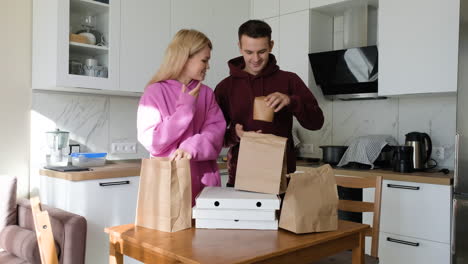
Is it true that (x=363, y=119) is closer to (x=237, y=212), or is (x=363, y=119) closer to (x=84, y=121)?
(x=84, y=121)

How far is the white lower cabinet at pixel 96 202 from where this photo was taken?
2.53 meters

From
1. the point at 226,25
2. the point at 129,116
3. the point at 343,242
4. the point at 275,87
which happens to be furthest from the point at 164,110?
the point at 226,25

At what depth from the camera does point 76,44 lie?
2760 millimetres

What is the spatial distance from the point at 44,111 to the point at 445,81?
2.71m

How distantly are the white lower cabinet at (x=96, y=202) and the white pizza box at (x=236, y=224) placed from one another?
1.54 metres

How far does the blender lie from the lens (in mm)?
2809

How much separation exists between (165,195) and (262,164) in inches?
12.2

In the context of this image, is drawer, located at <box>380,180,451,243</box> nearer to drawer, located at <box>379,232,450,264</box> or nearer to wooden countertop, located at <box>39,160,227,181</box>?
drawer, located at <box>379,232,450,264</box>

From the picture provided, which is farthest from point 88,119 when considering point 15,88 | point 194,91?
point 194,91

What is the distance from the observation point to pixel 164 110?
147 cm

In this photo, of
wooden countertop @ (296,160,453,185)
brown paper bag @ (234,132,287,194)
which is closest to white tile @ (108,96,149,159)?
wooden countertop @ (296,160,453,185)

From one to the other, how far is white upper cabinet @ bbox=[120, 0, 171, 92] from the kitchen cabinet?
6.21 feet

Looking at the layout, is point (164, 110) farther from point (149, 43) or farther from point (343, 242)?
point (149, 43)

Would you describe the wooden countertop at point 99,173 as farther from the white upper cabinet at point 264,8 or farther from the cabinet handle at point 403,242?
the white upper cabinet at point 264,8
